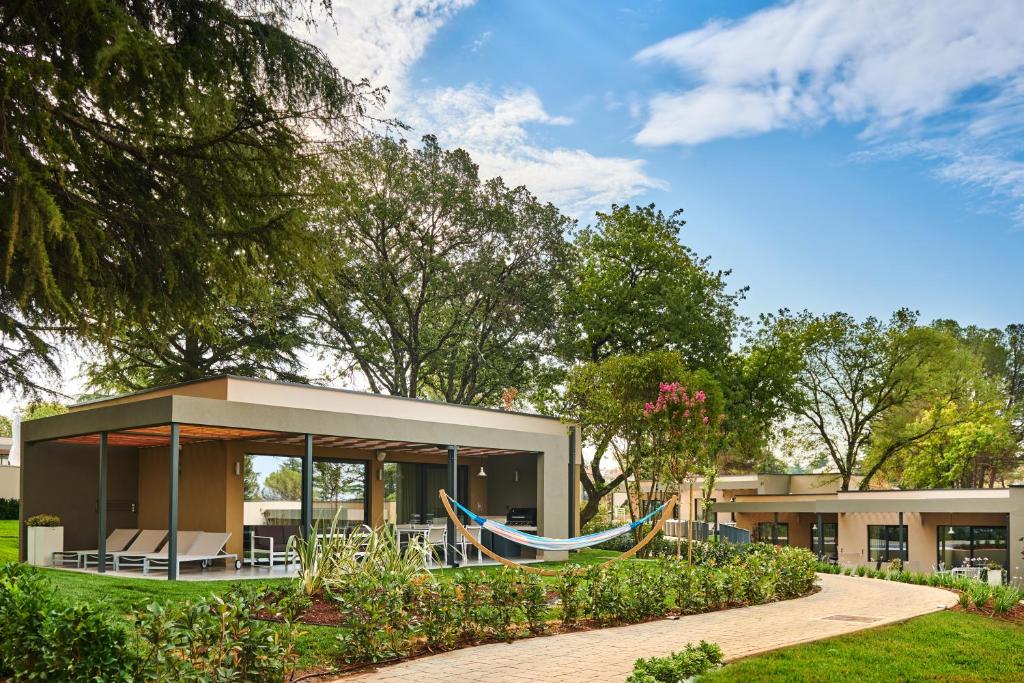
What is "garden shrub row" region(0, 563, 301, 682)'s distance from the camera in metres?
5.68


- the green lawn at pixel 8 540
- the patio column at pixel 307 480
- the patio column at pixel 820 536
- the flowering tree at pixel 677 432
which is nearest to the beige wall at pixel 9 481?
the green lawn at pixel 8 540

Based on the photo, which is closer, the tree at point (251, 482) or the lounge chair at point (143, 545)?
the lounge chair at point (143, 545)

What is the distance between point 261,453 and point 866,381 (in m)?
26.2

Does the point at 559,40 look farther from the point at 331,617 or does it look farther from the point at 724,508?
the point at 724,508

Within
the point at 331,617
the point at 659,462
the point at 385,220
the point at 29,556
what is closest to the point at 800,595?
the point at 659,462

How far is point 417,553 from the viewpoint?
10688 mm

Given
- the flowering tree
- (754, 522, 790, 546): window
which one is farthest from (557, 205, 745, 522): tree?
(754, 522, 790, 546): window

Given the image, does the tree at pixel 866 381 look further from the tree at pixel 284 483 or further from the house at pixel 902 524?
the tree at pixel 284 483

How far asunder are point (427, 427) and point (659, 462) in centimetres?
507

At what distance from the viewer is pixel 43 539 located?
50.2 ft

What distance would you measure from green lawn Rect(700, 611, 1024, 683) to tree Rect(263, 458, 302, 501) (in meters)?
10.7

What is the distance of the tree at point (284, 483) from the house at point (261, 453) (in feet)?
0.95

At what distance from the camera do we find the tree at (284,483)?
16.8m

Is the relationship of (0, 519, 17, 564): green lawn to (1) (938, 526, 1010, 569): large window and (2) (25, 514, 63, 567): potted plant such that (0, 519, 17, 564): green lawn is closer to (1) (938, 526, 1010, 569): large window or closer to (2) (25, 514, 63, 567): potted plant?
(2) (25, 514, 63, 567): potted plant
